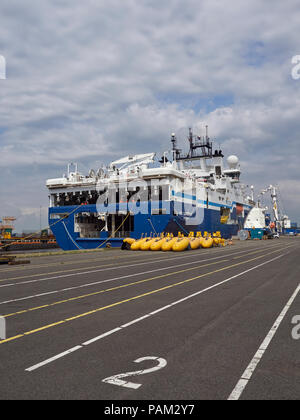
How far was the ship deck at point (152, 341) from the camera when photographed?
4488mm

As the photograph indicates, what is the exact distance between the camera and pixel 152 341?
6.35 metres

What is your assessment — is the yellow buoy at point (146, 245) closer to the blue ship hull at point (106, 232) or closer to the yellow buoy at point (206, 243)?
the blue ship hull at point (106, 232)

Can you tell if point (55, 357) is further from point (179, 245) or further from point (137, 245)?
point (137, 245)

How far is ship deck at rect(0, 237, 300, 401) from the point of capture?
177 inches

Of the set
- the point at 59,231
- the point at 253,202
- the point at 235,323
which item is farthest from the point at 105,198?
the point at 253,202

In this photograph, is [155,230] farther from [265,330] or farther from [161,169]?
[265,330]

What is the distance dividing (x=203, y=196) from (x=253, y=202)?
128ft

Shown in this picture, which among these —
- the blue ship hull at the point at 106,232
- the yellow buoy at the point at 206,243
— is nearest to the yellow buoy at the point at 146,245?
the blue ship hull at the point at 106,232

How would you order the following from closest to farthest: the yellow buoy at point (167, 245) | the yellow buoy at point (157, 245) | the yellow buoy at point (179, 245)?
the yellow buoy at point (179, 245), the yellow buoy at point (167, 245), the yellow buoy at point (157, 245)

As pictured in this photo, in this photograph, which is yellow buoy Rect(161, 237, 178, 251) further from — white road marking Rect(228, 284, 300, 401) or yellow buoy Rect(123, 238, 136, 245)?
white road marking Rect(228, 284, 300, 401)

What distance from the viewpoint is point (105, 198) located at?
1490 inches

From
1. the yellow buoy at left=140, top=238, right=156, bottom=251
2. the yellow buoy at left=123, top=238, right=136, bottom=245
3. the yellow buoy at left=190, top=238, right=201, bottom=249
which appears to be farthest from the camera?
the yellow buoy at left=190, top=238, right=201, bottom=249

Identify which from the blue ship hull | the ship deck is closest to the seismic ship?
the blue ship hull
